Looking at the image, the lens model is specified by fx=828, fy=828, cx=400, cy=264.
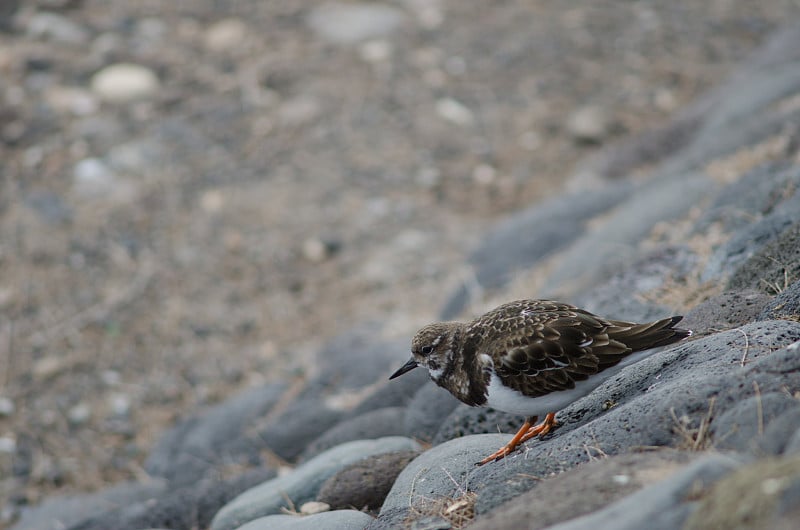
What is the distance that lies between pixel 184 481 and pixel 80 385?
2.68m

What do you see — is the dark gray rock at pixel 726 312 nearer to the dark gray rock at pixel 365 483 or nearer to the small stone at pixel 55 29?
the dark gray rock at pixel 365 483

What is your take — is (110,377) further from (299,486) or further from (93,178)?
(299,486)

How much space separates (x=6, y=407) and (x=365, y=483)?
19.0 ft

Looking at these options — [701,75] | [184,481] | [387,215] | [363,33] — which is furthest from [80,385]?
[701,75]

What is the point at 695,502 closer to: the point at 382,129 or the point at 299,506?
Result: the point at 299,506

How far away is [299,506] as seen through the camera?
5672 millimetres

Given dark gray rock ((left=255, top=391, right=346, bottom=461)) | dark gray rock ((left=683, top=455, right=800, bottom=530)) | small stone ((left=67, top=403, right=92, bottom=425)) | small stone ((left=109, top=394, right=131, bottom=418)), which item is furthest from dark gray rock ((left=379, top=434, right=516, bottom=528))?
small stone ((left=67, top=403, right=92, bottom=425))

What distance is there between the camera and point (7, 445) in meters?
8.93

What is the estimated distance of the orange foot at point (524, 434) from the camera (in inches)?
184

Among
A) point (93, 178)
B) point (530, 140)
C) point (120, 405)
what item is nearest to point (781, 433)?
point (120, 405)

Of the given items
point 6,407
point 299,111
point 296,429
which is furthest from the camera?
point 299,111

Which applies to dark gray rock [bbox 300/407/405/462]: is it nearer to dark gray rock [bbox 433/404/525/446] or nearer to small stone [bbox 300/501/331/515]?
dark gray rock [bbox 433/404/525/446]

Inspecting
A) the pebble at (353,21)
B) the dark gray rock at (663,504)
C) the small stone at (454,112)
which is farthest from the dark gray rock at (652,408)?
the pebble at (353,21)

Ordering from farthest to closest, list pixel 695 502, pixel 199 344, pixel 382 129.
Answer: pixel 382 129
pixel 199 344
pixel 695 502
